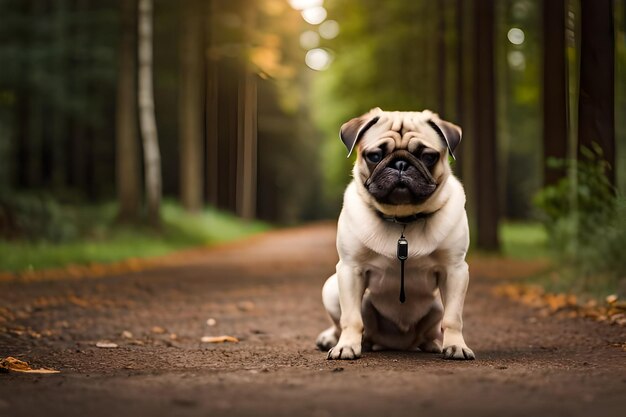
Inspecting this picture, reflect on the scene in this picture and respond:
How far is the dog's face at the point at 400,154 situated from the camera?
17.2 feet

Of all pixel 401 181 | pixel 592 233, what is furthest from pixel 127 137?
pixel 401 181

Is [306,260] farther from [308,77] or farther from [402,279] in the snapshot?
[308,77]

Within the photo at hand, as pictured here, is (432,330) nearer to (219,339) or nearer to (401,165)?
(401,165)

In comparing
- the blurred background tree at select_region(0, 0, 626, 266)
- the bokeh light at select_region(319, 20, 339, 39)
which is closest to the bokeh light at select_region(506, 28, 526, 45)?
the blurred background tree at select_region(0, 0, 626, 266)

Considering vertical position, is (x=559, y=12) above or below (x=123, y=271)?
above

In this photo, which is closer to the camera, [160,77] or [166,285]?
[166,285]

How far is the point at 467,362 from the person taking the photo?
5348 millimetres

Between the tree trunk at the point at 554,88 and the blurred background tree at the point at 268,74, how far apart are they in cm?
2

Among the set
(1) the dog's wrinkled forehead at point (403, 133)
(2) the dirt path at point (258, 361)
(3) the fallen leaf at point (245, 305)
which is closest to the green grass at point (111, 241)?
(2) the dirt path at point (258, 361)

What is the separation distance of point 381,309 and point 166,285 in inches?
277

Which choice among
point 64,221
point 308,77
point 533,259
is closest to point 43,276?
point 64,221

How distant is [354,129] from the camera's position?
5.55m

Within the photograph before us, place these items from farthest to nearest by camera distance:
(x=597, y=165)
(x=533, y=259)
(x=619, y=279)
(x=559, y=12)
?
(x=533, y=259) < (x=559, y=12) < (x=597, y=165) < (x=619, y=279)

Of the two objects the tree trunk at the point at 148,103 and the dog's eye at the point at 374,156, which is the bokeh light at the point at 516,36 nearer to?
the tree trunk at the point at 148,103
